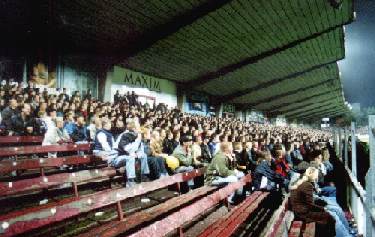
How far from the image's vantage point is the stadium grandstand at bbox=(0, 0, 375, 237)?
4.45m

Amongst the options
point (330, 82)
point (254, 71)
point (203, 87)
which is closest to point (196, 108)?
point (203, 87)

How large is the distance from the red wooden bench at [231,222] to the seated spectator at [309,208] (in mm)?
587

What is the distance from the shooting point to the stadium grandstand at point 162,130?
4.45 meters

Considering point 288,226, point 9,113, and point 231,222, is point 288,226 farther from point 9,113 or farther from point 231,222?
point 9,113

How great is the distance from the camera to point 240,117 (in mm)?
30188

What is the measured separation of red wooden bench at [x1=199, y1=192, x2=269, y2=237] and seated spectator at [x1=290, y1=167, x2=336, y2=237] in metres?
0.59

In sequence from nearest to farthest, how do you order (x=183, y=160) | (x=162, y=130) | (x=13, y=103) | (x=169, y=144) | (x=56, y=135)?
(x=183, y=160) → (x=56, y=135) → (x=13, y=103) → (x=169, y=144) → (x=162, y=130)

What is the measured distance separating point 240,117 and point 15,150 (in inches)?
981

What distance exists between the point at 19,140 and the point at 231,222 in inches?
211

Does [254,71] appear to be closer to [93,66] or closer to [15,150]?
[93,66]

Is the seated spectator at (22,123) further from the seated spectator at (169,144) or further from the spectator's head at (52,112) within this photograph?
the seated spectator at (169,144)

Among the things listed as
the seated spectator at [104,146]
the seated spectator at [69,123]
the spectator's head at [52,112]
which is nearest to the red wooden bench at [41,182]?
the seated spectator at [104,146]

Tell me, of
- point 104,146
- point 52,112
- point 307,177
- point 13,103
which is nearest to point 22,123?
point 13,103

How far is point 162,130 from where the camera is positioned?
28.1 ft
